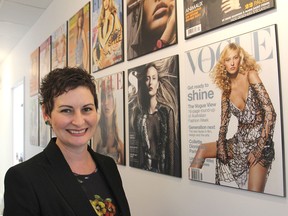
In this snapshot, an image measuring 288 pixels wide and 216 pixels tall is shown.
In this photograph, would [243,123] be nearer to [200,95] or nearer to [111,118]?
[200,95]

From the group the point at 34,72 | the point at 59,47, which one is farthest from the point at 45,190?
the point at 34,72

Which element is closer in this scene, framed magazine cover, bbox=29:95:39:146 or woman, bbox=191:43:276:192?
woman, bbox=191:43:276:192

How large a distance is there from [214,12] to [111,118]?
962mm

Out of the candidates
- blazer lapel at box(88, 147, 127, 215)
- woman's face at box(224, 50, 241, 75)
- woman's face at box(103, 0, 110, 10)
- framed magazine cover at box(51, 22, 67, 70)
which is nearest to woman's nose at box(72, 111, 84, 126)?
blazer lapel at box(88, 147, 127, 215)

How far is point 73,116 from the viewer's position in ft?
3.15

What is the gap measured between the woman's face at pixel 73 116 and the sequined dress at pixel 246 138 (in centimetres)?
50

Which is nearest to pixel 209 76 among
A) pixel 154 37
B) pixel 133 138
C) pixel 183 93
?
pixel 183 93

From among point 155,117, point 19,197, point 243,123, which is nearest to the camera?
point 19,197

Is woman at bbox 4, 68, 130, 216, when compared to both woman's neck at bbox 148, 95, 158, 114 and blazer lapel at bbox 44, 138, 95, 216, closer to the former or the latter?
blazer lapel at bbox 44, 138, 95, 216

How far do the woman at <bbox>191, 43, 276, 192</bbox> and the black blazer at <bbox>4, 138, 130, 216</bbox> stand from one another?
0.51 m

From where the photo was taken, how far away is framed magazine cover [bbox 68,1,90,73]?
2.10 meters

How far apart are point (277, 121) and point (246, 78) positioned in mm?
181

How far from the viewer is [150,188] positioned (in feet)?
4.59

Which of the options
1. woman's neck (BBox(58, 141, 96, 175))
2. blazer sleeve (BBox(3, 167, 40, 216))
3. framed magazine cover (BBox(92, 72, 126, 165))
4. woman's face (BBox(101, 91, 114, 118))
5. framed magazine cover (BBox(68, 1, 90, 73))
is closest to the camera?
blazer sleeve (BBox(3, 167, 40, 216))
